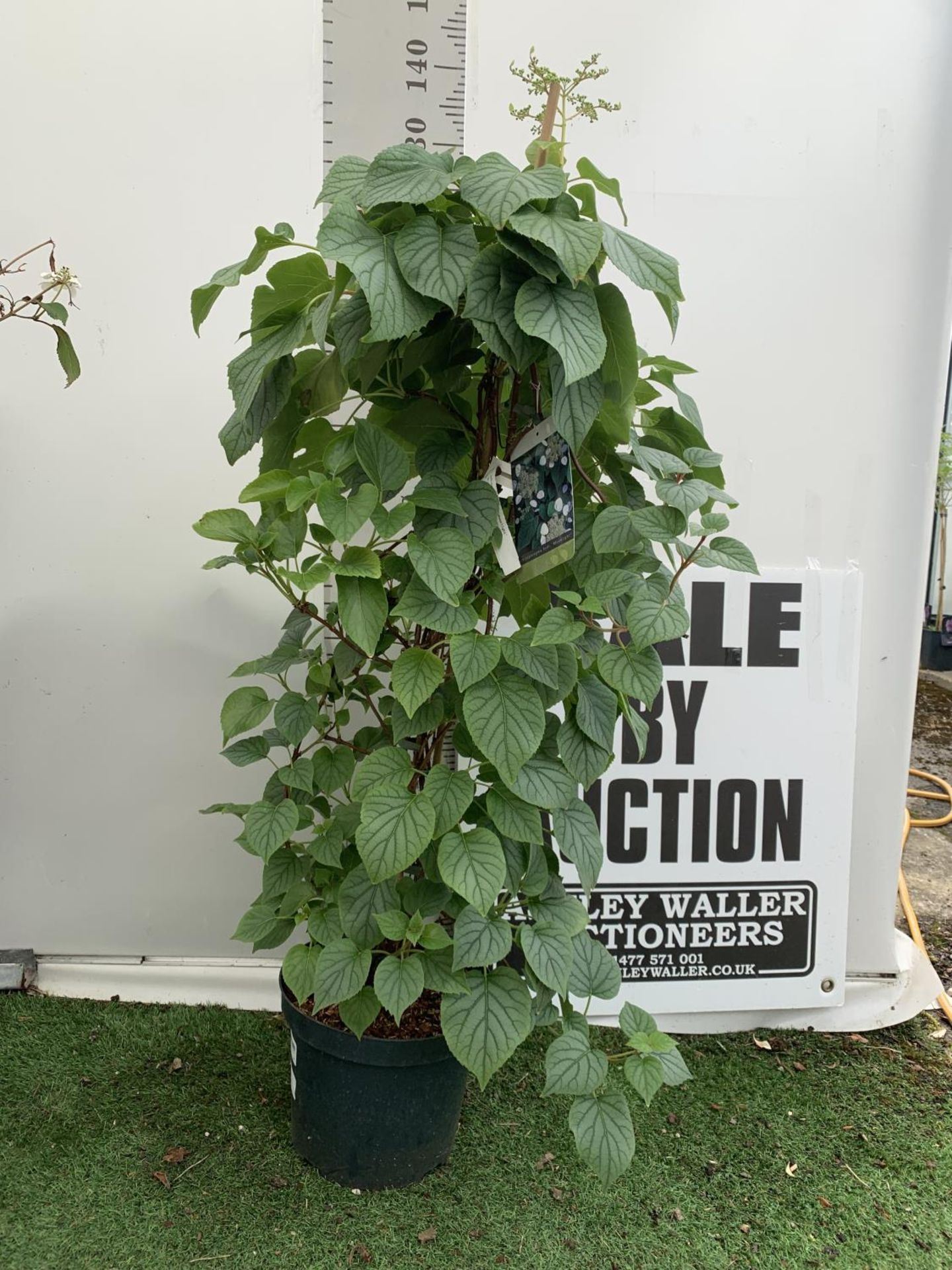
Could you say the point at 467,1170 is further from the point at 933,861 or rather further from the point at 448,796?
the point at 933,861

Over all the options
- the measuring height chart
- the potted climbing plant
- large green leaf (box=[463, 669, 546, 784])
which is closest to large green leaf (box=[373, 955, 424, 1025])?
the potted climbing plant

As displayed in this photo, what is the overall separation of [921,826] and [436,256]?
2117 millimetres

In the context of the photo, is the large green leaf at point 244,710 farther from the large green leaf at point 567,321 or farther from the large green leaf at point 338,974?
the large green leaf at point 567,321

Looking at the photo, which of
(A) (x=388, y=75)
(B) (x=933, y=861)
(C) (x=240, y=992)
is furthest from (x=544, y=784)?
(B) (x=933, y=861)

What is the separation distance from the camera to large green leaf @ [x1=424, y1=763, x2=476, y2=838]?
89cm

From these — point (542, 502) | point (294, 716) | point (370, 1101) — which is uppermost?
point (542, 502)

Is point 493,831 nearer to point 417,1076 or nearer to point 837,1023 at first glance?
point 417,1076

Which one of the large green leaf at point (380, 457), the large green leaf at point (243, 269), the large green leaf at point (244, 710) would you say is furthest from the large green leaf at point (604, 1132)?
the large green leaf at point (243, 269)

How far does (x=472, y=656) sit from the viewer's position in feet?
2.82

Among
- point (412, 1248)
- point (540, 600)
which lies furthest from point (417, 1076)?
point (540, 600)

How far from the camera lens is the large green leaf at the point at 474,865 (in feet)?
2.82

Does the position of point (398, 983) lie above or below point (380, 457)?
below

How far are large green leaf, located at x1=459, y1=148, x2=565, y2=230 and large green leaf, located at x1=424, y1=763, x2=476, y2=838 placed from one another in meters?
0.51

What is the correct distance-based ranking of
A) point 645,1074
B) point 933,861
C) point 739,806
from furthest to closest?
point 933,861
point 739,806
point 645,1074
